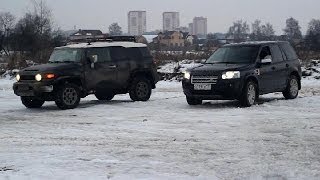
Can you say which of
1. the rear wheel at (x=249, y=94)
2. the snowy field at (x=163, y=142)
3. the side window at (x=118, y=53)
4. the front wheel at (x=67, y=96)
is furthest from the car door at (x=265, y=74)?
the front wheel at (x=67, y=96)

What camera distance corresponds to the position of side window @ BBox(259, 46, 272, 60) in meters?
13.3

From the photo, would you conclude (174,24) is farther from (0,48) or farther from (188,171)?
(188,171)

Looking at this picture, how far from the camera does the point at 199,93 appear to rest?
12477mm

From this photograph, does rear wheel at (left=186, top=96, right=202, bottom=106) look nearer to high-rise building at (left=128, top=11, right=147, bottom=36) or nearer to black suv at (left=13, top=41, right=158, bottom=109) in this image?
black suv at (left=13, top=41, right=158, bottom=109)

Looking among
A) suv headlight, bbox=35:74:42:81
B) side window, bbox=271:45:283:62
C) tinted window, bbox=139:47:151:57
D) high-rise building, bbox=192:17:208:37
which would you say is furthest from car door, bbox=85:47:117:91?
high-rise building, bbox=192:17:208:37

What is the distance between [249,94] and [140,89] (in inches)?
139

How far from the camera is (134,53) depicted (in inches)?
581

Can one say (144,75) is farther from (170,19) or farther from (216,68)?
(170,19)

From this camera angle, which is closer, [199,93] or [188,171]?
[188,171]

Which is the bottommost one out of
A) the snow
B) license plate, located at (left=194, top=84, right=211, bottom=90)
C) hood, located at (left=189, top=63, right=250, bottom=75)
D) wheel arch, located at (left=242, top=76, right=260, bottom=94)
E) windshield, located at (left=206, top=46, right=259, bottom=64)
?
license plate, located at (left=194, top=84, right=211, bottom=90)

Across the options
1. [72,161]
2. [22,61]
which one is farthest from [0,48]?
[72,161]

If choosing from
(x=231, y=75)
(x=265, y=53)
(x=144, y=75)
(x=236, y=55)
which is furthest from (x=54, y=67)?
(x=265, y=53)

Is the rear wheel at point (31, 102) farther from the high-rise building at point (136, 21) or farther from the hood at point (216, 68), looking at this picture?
the high-rise building at point (136, 21)

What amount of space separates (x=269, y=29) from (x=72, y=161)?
122m
